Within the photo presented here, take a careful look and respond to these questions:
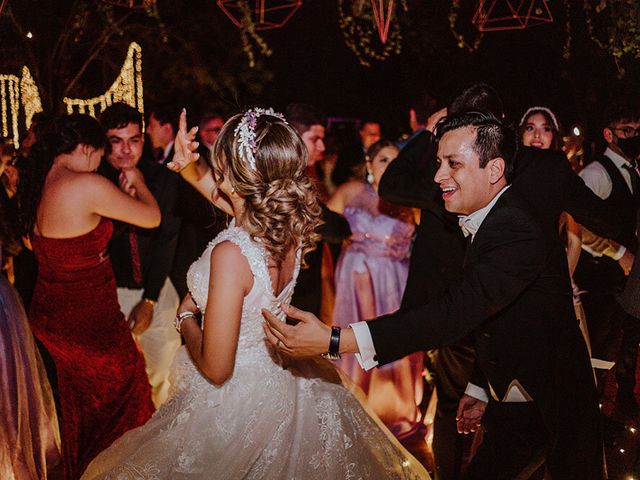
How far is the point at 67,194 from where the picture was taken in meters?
3.30

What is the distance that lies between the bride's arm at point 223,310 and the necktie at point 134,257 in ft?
7.14

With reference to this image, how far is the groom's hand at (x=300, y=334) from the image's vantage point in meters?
2.17

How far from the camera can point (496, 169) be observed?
7.88ft

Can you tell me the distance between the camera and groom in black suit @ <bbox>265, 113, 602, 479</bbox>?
7.42ft

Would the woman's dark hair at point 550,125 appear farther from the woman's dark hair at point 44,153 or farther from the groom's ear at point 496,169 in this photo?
the woman's dark hair at point 44,153

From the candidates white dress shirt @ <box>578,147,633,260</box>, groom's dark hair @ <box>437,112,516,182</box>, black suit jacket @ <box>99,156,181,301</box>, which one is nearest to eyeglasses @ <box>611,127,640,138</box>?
white dress shirt @ <box>578,147,633,260</box>

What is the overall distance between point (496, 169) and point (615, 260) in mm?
2410

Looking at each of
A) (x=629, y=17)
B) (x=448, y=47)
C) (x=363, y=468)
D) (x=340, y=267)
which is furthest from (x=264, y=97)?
(x=363, y=468)

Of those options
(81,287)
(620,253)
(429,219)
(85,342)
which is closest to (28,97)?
(81,287)

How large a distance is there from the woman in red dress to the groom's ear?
1.83 m

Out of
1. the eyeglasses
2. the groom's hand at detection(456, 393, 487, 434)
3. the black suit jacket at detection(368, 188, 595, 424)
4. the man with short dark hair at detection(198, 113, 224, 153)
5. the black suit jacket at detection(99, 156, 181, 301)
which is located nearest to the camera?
the black suit jacket at detection(368, 188, 595, 424)

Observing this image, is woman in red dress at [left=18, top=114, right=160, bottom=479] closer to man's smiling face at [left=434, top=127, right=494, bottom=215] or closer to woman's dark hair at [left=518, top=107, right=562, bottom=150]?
Answer: man's smiling face at [left=434, top=127, right=494, bottom=215]

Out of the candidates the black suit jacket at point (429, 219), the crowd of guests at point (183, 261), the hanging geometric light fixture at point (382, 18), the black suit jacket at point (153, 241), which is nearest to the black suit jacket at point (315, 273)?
the crowd of guests at point (183, 261)

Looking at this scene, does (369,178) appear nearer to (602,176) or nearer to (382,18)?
(382,18)
